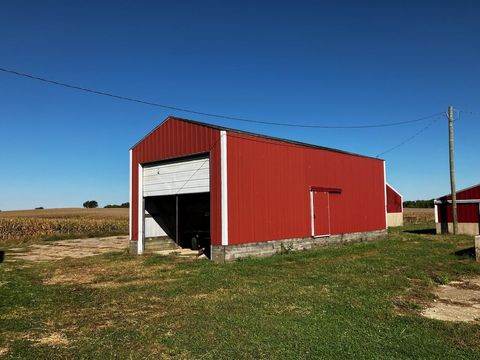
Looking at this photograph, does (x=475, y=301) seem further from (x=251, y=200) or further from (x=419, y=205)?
(x=419, y=205)

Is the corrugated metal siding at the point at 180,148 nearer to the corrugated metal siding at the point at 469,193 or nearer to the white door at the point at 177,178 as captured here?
the white door at the point at 177,178

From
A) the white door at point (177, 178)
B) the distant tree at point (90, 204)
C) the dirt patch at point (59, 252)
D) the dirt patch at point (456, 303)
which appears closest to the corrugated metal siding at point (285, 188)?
the white door at point (177, 178)

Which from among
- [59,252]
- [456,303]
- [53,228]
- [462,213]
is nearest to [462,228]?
[462,213]

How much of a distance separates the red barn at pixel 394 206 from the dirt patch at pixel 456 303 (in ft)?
113

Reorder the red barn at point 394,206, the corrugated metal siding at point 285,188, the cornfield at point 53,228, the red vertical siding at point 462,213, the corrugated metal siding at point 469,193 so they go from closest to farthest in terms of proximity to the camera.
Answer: the corrugated metal siding at point 285,188, the corrugated metal siding at point 469,193, the red vertical siding at point 462,213, the cornfield at point 53,228, the red barn at point 394,206

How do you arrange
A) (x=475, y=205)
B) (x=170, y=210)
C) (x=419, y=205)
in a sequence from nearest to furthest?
(x=170, y=210), (x=475, y=205), (x=419, y=205)

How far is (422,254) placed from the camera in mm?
16703

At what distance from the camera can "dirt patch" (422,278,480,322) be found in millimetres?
7496

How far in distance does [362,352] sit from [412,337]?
3.71 feet

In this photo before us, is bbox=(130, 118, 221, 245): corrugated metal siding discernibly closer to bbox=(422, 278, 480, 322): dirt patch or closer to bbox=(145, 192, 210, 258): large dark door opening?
bbox=(145, 192, 210, 258): large dark door opening

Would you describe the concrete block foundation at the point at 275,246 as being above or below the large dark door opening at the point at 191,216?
below

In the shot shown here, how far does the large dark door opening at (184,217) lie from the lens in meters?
19.4

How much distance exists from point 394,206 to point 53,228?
34.0 metres

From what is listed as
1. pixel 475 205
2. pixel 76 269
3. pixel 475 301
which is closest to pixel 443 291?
pixel 475 301
